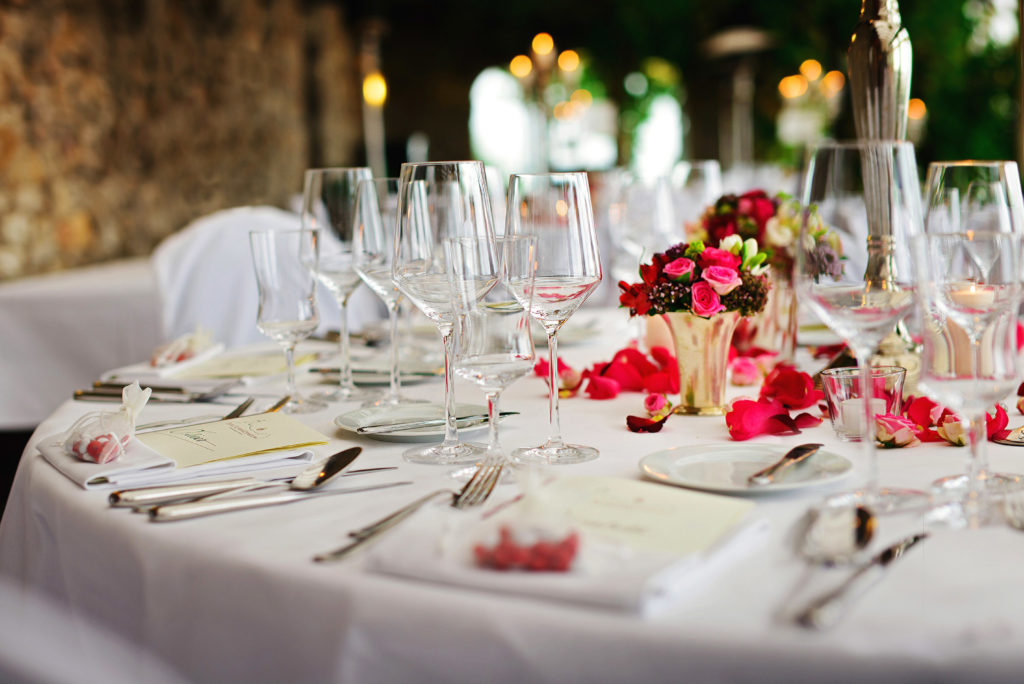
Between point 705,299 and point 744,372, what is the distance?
270 millimetres

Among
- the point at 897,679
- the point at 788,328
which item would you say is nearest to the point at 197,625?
the point at 897,679

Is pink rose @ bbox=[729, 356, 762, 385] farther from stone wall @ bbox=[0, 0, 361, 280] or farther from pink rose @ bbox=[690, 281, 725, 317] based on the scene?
stone wall @ bbox=[0, 0, 361, 280]

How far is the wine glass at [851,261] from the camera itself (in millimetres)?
891

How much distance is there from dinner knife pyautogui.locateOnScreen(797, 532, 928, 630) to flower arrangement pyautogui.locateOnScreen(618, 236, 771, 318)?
53 centimetres

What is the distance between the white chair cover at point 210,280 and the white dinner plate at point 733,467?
1879 mm

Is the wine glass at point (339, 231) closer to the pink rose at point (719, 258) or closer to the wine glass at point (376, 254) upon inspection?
the wine glass at point (376, 254)

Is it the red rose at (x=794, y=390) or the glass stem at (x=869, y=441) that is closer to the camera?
the glass stem at (x=869, y=441)

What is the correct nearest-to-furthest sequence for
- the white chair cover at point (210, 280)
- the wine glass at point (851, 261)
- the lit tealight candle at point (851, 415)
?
the wine glass at point (851, 261), the lit tealight candle at point (851, 415), the white chair cover at point (210, 280)

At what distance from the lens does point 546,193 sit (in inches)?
45.5

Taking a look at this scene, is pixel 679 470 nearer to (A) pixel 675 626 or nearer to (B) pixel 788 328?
(A) pixel 675 626

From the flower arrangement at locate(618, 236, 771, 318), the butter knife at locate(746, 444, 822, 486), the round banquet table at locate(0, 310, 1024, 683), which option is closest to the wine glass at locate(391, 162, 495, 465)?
the round banquet table at locate(0, 310, 1024, 683)

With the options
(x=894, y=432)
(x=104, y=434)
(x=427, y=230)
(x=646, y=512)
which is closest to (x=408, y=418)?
(x=427, y=230)

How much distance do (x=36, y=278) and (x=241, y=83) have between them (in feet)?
13.2

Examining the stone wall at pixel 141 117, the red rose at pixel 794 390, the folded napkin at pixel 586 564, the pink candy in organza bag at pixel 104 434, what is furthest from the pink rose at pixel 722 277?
the stone wall at pixel 141 117
